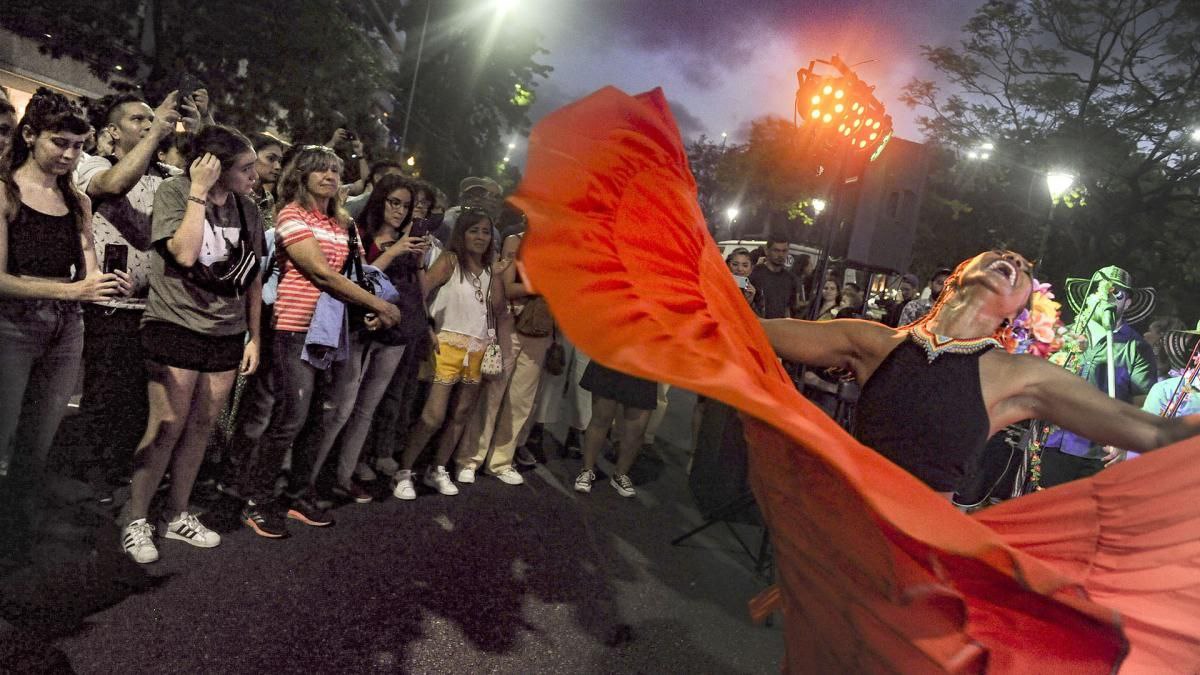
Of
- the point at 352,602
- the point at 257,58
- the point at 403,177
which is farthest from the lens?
the point at 257,58

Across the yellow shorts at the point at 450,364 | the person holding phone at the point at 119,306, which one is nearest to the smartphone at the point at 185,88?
the person holding phone at the point at 119,306

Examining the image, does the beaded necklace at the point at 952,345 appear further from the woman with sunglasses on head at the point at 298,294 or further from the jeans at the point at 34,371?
the jeans at the point at 34,371

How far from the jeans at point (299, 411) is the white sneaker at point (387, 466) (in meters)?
0.97

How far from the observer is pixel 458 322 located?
5.04 meters

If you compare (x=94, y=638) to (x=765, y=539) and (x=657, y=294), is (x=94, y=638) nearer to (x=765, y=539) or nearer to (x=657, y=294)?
(x=657, y=294)

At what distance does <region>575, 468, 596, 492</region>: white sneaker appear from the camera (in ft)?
19.3

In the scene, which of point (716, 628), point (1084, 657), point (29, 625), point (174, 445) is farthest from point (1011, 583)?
point (174, 445)

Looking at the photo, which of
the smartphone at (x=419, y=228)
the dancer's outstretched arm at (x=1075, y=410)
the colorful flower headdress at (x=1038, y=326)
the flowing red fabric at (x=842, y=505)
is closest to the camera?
the flowing red fabric at (x=842, y=505)

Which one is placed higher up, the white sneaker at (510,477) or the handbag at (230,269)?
the handbag at (230,269)

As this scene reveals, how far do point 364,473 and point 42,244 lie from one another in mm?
2739

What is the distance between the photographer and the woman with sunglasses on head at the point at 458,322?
16.4ft

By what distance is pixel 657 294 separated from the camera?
5.51 ft

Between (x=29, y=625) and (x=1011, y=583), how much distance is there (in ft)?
11.6

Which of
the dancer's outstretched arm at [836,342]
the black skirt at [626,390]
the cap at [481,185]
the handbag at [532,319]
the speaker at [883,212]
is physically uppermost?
the speaker at [883,212]
